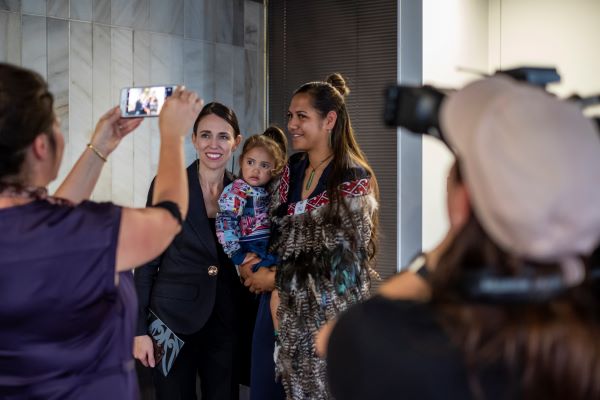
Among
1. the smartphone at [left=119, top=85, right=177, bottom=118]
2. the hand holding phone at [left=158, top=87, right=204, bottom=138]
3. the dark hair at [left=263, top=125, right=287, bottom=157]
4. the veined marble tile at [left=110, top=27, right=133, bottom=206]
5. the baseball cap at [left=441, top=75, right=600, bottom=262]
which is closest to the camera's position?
the baseball cap at [left=441, top=75, right=600, bottom=262]

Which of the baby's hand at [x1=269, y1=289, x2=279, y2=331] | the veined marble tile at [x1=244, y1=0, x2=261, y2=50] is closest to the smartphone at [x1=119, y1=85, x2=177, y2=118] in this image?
the baby's hand at [x1=269, y1=289, x2=279, y2=331]

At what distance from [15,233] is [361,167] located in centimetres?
181

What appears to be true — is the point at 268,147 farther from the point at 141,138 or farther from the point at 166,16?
the point at 166,16

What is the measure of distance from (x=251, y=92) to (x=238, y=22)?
1.58 feet

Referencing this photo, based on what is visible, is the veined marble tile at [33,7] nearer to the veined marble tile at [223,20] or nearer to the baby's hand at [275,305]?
the veined marble tile at [223,20]

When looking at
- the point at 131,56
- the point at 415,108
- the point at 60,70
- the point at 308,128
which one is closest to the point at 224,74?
the point at 131,56

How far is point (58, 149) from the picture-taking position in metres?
1.69

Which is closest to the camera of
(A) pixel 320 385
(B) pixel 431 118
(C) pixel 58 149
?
(B) pixel 431 118

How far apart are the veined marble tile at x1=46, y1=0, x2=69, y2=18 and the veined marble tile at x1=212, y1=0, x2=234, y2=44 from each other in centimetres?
115

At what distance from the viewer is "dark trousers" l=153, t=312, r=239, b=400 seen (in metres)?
3.25

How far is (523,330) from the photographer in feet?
3.13

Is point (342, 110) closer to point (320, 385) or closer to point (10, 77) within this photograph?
point (320, 385)

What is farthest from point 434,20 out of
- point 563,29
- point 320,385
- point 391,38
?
point 320,385

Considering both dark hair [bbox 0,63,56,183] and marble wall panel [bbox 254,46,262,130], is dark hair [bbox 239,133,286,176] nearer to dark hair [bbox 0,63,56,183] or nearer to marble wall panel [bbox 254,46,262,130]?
marble wall panel [bbox 254,46,262,130]
